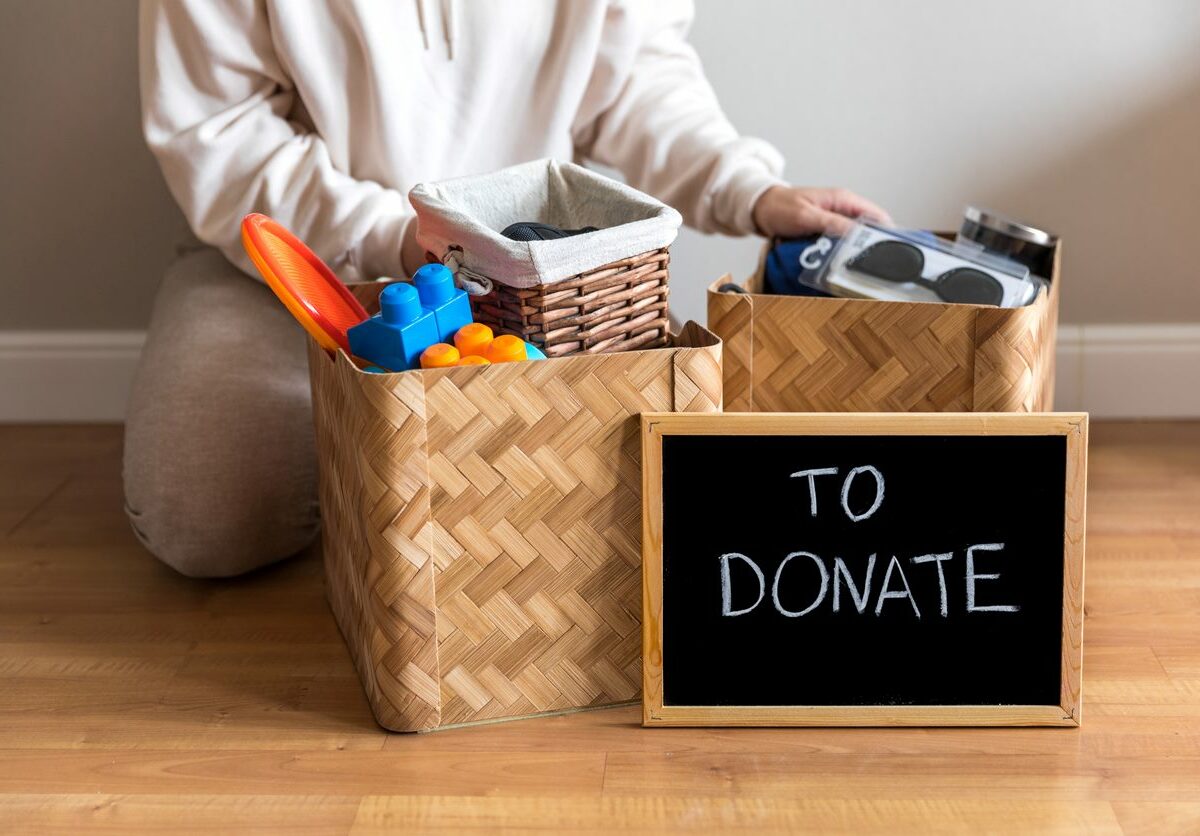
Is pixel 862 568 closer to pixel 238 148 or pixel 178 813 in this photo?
pixel 178 813

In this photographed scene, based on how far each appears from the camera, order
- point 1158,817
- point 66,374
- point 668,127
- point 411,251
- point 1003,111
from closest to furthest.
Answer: point 1158,817 → point 411,251 → point 668,127 → point 1003,111 → point 66,374

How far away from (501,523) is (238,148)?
543mm

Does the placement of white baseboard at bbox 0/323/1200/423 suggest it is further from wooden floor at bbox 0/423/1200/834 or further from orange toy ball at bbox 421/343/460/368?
orange toy ball at bbox 421/343/460/368

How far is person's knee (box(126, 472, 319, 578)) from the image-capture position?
1220mm

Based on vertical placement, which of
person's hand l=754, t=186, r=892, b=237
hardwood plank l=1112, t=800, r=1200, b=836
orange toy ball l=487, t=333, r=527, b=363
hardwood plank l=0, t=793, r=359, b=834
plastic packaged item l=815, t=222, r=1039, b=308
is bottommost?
hardwood plank l=1112, t=800, r=1200, b=836

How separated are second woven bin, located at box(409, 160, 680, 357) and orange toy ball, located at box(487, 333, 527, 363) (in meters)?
0.03

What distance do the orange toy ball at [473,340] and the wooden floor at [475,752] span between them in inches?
11.4

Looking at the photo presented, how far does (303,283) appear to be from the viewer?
3.26 feet

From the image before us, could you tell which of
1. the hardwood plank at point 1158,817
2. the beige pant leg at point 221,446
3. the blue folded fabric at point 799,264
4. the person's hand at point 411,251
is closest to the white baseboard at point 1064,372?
the beige pant leg at point 221,446

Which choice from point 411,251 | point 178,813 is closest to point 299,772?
point 178,813

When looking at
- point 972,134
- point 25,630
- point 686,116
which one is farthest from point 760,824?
point 972,134

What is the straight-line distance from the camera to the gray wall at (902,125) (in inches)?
60.9

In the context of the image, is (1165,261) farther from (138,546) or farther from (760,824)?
(138,546)

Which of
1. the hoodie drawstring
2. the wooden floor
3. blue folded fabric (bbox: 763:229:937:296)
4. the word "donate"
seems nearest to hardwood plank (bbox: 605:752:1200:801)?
the wooden floor
